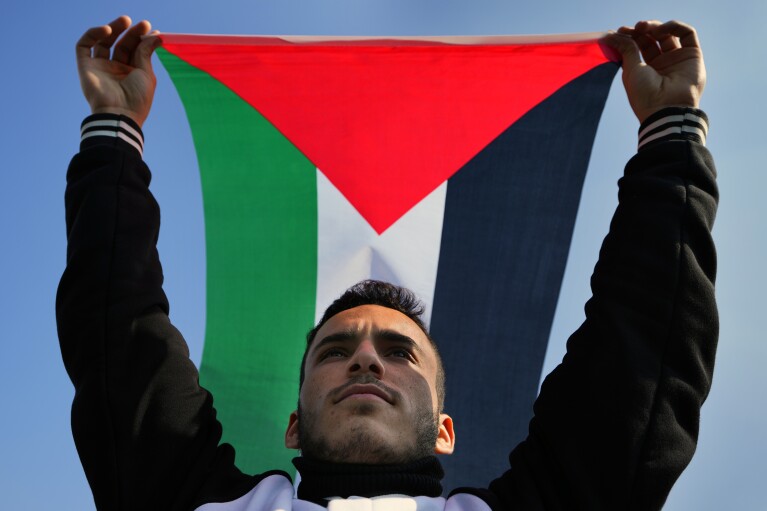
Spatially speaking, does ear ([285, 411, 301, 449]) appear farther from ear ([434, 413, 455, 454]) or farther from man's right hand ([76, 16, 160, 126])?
man's right hand ([76, 16, 160, 126])

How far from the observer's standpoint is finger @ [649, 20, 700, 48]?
Answer: 3.24 m

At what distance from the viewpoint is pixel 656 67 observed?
130 inches

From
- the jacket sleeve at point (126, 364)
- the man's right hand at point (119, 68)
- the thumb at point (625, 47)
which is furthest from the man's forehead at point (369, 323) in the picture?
the thumb at point (625, 47)

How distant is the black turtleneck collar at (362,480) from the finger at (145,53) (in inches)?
68.7

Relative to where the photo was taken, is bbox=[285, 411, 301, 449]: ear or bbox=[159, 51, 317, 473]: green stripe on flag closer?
bbox=[285, 411, 301, 449]: ear

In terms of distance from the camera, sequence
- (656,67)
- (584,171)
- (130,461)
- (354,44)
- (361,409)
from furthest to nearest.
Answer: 1. (584,171)
2. (354,44)
3. (656,67)
4. (361,409)
5. (130,461)

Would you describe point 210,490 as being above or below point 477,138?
below

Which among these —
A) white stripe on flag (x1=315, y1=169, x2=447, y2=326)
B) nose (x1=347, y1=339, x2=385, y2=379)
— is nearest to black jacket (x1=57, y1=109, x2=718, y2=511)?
nose (x1=347, y1=339, x2=385, y2=379)

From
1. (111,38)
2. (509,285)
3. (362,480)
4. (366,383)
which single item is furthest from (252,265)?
(362,480)

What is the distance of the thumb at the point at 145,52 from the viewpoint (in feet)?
11.2

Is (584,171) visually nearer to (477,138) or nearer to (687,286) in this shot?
(477,138)

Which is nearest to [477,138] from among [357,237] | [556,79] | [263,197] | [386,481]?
[556,79]

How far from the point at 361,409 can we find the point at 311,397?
25 cm

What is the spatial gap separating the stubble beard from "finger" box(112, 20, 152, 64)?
1.67m
